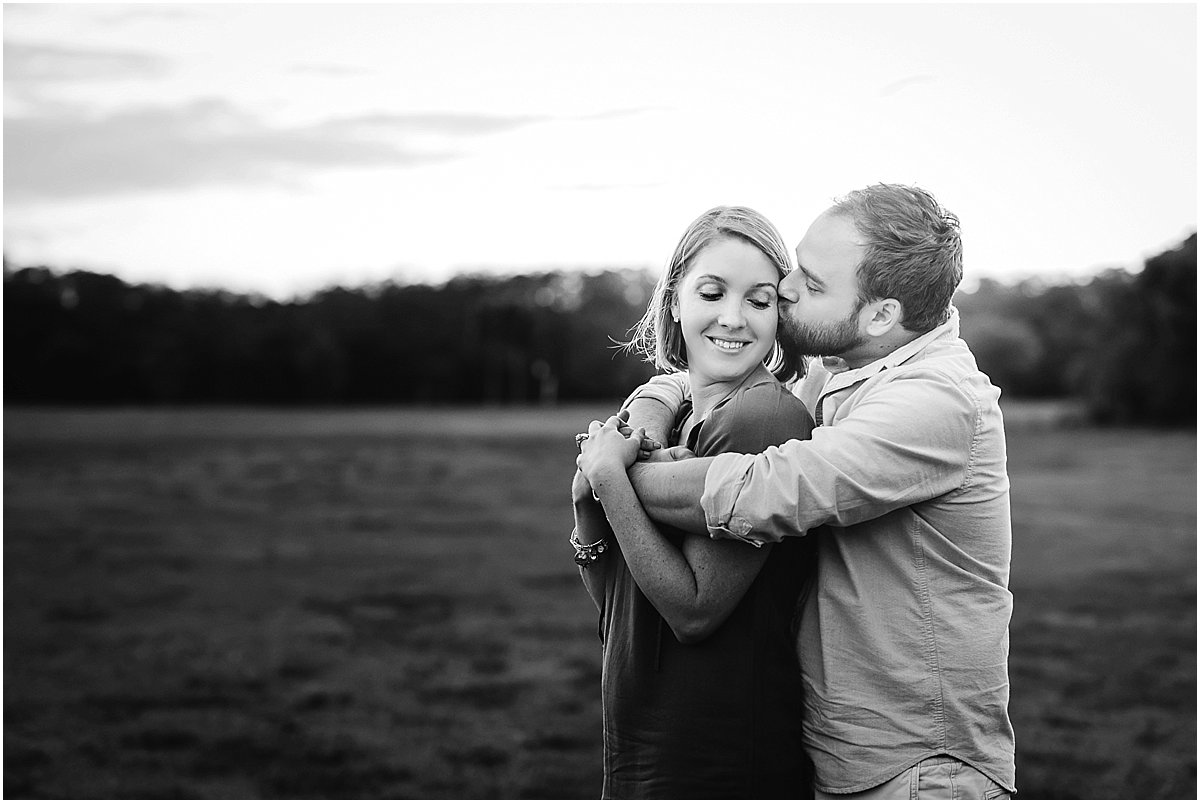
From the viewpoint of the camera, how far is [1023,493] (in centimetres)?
2000

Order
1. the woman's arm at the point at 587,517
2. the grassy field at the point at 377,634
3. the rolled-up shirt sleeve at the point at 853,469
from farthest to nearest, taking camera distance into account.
Answer: the grassy field at the point at 377,634 → the woman's arm at the point at 587,517 → the rolled-up shirt sleeve at the point at 853,469

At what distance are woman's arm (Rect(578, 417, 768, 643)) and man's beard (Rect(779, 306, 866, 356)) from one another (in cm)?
47

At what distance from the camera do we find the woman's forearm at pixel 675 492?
207 cm

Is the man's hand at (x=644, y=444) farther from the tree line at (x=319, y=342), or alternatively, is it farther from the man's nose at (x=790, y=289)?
the tree line at (x=319, y=342)

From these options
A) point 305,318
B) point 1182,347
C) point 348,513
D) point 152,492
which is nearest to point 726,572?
point 348,513

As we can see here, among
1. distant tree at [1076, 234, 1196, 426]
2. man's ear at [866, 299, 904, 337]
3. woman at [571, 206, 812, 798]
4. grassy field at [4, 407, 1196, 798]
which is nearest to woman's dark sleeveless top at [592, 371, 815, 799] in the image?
woman at [571, 206, 812, 798]

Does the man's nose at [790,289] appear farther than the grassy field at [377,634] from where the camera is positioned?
No

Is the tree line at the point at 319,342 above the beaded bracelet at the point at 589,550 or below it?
above

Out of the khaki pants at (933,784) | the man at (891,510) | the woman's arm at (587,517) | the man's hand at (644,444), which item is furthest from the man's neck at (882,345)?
the khaki pants at (933,784)

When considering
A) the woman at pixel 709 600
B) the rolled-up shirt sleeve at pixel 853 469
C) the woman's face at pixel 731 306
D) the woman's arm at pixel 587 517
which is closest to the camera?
the rolled-up shirt sleeve at pixel 853 469

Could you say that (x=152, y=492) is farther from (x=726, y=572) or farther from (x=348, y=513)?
(x=726, y=572)

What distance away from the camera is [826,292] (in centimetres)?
229

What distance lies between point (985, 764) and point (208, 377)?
20.3m

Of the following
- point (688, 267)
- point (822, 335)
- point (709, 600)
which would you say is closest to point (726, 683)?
point (709, 600)
